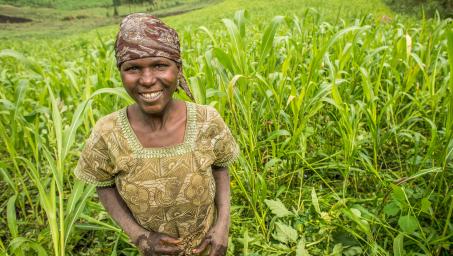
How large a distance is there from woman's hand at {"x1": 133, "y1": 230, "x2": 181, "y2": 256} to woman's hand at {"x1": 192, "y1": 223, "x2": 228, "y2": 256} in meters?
0.08

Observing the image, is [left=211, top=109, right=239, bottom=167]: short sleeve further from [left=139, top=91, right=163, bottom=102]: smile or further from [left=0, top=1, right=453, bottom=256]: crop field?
[left=0, top=1, right=453, bottom=256]: crop field

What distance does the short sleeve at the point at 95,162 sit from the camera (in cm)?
90

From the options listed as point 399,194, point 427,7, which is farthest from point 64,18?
point 399,194

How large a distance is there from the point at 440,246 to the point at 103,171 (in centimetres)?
121

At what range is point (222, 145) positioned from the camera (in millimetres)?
995

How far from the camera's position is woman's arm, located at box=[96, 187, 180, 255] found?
0.91m

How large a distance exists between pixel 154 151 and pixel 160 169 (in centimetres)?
5

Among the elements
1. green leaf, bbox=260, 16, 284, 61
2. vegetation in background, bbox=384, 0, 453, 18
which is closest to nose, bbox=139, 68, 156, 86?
green leaf, bbox=260, 16, 284, 61

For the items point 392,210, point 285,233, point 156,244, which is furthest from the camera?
point 285,233

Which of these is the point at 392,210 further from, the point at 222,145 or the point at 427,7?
the point at 427,7

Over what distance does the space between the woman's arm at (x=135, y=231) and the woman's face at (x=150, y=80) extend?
0.29m

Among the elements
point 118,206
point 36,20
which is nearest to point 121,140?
point 118,206

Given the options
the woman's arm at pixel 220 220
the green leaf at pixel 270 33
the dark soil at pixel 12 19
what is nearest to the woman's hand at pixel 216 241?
the woman's arm at pixel 220 220

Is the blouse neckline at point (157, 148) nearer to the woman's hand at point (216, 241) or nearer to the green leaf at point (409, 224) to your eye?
the woman's hand at point (216, 241)
